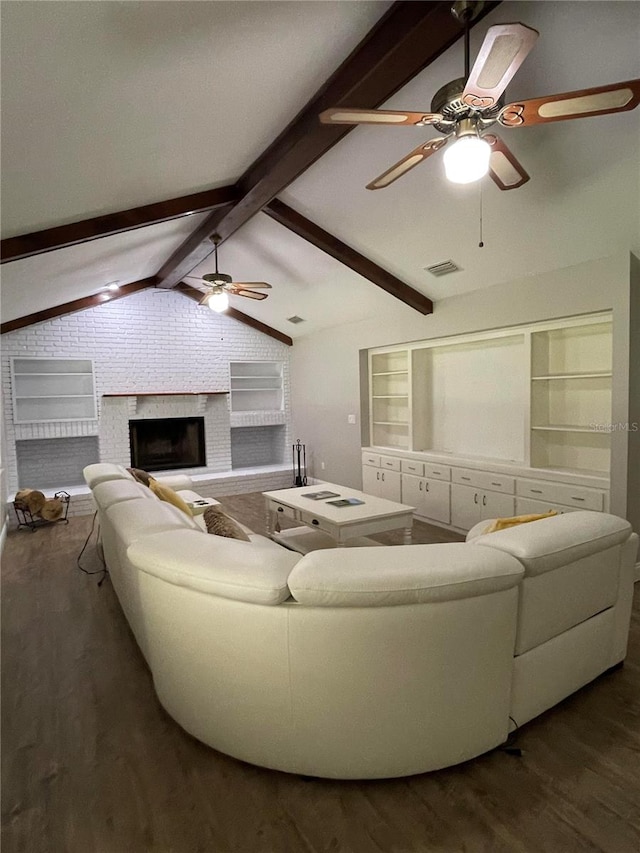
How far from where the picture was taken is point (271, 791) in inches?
64.5

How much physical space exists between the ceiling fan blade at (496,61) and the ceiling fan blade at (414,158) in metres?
0.28

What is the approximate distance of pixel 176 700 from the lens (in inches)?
74.5

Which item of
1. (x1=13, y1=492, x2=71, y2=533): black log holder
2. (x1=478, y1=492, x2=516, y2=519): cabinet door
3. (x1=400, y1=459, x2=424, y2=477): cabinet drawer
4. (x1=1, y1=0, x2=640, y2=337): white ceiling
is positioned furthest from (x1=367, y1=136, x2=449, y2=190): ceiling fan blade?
(x1=13, y1=492, x2=71, y2=533): black log holder

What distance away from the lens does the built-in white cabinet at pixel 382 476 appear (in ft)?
18.6

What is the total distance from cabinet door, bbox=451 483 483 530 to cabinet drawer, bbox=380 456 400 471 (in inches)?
36.3

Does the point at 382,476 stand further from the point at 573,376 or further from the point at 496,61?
the point at 496,61

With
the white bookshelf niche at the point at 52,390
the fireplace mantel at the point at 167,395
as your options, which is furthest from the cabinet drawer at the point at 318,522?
the white bookshelf niche at the point at 52,390

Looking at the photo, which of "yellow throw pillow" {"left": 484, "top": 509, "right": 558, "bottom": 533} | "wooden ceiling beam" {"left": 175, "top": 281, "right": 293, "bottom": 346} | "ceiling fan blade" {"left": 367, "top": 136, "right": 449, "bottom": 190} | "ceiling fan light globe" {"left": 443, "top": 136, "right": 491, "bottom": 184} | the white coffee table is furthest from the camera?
"wooden ceiling beam" {"left": 175, "top": 281, "right": 293, "bottom": 346}

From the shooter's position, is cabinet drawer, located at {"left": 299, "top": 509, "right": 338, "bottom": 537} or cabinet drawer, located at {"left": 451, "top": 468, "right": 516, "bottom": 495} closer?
cabinet drawer, located at {"left": 299, "top": 509, "right": 338, "bottom": 537}

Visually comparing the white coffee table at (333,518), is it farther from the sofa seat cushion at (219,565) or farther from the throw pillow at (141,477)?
the sofa seat cushion at (219,565)

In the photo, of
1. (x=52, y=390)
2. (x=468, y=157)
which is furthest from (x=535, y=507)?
(x=52, y=390)

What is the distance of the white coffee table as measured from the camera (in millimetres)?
3516

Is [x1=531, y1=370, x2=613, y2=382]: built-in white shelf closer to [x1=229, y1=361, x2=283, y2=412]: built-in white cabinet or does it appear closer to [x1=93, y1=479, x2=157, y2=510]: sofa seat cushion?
[x1=93, y1=479, x2=157, y2=510]: sofa seat cushion

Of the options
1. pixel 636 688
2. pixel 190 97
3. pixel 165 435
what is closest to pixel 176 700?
pixel 636 688
